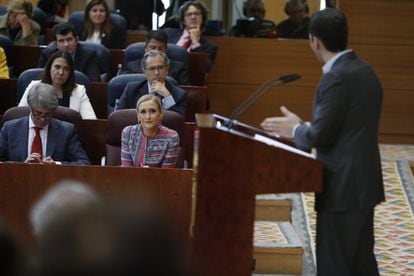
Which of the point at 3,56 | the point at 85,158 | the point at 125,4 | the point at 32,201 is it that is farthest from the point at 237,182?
the point at 125,4

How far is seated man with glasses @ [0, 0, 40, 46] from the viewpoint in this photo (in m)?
7.06

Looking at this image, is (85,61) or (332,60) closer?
(332,60)

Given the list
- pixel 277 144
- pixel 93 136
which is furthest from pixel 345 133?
pixel 93 136

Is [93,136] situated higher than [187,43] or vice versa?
[187,43]

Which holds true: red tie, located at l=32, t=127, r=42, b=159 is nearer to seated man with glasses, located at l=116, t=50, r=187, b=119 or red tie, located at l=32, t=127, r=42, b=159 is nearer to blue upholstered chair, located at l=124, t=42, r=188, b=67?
seated man with glasses, located at l=116, t=50, r=187, b=119

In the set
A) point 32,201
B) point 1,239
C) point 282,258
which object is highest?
point 1,239

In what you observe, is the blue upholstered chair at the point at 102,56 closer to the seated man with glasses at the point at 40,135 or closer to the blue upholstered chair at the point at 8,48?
the blue upholstered chair at the point at 8,48

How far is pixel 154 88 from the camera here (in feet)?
18.2

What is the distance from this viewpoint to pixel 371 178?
298 centimetres

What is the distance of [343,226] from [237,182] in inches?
15.4

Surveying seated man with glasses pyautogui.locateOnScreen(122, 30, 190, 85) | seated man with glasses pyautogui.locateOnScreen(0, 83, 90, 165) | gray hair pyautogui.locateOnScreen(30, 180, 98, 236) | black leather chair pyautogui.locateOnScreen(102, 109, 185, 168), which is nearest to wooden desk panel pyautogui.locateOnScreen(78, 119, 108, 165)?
black leather chair pyautogui.locateOnScreen(102, 109, 185, 168)

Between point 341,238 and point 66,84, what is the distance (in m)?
2.92

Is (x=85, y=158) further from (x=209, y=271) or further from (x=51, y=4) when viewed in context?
(x=51, y=4)

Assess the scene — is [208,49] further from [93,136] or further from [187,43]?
[93,136]
